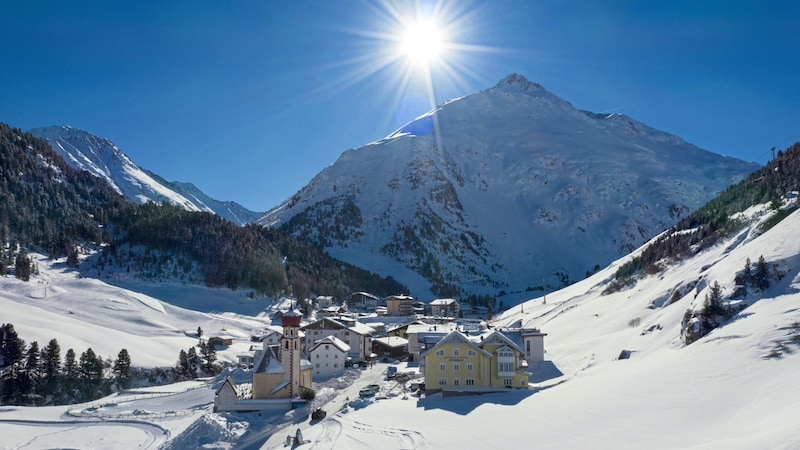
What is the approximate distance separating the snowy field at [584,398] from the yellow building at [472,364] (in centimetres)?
232

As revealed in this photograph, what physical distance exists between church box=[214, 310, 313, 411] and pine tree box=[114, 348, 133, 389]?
18.6 m

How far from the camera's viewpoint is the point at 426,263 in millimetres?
195750

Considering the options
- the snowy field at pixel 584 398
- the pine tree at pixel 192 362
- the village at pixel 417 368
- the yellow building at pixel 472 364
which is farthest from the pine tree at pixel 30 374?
the yellow building at pixel 472 364

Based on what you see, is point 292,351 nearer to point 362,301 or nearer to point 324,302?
point 324,302

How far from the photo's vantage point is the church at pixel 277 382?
44531mm

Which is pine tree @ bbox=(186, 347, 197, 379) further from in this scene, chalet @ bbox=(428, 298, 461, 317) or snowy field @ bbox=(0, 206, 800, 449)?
chalet @ bbox=(428, 298, 461, 317)

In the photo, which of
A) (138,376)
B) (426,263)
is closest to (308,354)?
(138,376)

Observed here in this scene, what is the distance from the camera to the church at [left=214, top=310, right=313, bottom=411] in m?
44.5

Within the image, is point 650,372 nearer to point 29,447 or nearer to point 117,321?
point 29,447

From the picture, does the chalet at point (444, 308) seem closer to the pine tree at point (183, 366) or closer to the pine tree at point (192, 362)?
the pine tree at point (192, 362)

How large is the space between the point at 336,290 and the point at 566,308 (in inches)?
3129

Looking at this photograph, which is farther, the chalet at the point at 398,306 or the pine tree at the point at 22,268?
the chalet at the point at 398,306

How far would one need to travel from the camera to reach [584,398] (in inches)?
1198

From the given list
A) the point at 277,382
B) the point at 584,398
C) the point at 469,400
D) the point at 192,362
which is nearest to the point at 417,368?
the point at 277,382
